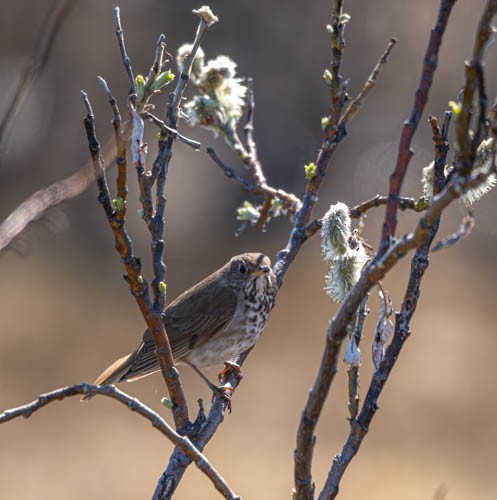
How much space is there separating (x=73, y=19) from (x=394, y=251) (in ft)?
38.1

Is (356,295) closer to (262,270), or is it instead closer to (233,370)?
(233,370)

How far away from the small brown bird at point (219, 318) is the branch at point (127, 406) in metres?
2.25

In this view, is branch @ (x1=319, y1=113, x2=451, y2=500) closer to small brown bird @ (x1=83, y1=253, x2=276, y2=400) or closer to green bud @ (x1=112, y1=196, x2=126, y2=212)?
green bud @ (x1=112, y1=196, x2=126, y2=212)

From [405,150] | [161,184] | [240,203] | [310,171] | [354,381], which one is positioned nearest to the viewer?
[405,150]

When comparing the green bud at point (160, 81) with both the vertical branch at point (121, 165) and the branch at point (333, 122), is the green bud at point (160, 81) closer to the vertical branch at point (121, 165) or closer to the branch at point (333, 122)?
the vertical branch at point (121, 165)

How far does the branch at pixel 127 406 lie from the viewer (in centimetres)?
155

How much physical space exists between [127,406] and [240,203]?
10.1 m

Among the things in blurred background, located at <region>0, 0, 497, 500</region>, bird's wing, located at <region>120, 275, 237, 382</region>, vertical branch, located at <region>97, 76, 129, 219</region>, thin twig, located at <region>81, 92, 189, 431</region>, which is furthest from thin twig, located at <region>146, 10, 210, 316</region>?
blurred background, located at <region>0, 0, 497, 500</region>

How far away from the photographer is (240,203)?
38.3 ft

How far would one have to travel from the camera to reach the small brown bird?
3.97 metres

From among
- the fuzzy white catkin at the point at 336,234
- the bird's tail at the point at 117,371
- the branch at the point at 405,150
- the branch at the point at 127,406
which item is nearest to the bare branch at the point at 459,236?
the branch at the point at 405,150

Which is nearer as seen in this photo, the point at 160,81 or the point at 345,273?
the point at 160,81

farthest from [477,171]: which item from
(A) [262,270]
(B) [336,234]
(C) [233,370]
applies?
(A) [262,270]

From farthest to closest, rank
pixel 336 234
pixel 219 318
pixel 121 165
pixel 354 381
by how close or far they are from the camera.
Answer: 1. pixel 219 318
2. pixel 336 234
3. pixel 354 381
4. pixel 121 165
